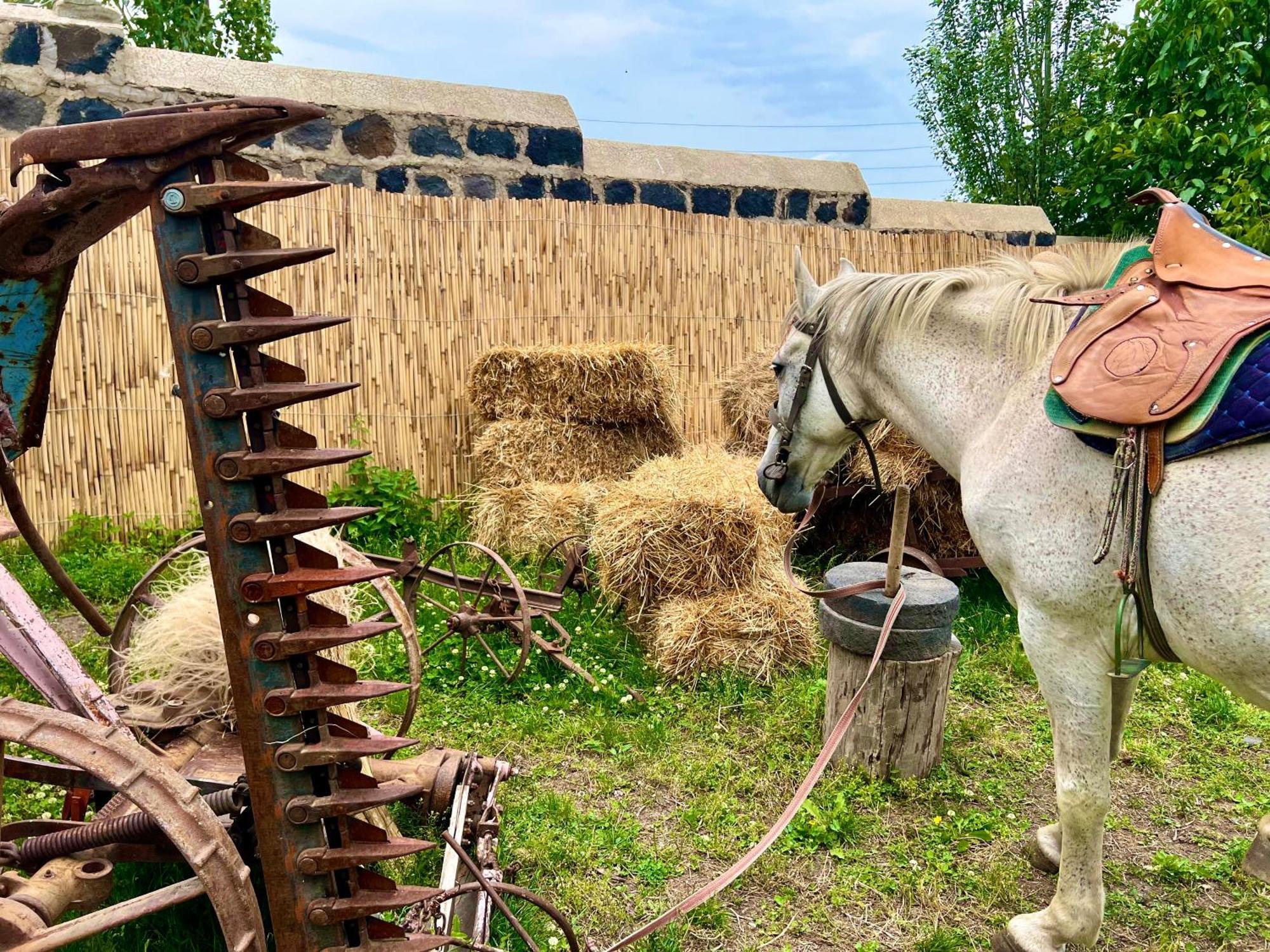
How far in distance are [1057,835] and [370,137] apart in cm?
609

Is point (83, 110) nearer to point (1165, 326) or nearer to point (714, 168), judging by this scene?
point (714, 168)

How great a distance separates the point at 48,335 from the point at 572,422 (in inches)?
183

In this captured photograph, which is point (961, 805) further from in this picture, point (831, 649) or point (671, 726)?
point (671, 726)

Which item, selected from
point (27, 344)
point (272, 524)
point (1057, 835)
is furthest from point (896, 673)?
point (27, 344)

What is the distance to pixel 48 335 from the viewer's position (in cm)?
182

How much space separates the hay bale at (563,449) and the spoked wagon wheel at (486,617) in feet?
4.29

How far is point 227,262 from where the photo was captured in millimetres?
1559

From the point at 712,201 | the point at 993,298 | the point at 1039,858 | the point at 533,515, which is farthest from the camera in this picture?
the point at 712,201

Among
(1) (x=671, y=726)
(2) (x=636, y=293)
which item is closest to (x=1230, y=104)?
A: (2) (x=636, y=293)

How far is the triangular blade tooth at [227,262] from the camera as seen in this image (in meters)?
1.56

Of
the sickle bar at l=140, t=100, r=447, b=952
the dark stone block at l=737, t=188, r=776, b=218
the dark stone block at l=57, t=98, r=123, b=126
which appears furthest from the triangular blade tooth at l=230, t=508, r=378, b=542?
the dark stone block at l=737, t=188, r=776, b=218

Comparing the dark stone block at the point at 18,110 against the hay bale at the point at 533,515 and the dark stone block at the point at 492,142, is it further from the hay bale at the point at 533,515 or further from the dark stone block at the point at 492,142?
the hay bale at the point at 533,515

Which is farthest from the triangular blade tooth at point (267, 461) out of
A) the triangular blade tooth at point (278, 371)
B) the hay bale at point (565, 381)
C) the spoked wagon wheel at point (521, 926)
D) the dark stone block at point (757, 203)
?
the dark stone block at point (757, 203)

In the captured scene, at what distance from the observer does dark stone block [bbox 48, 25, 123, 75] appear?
5297 mm
